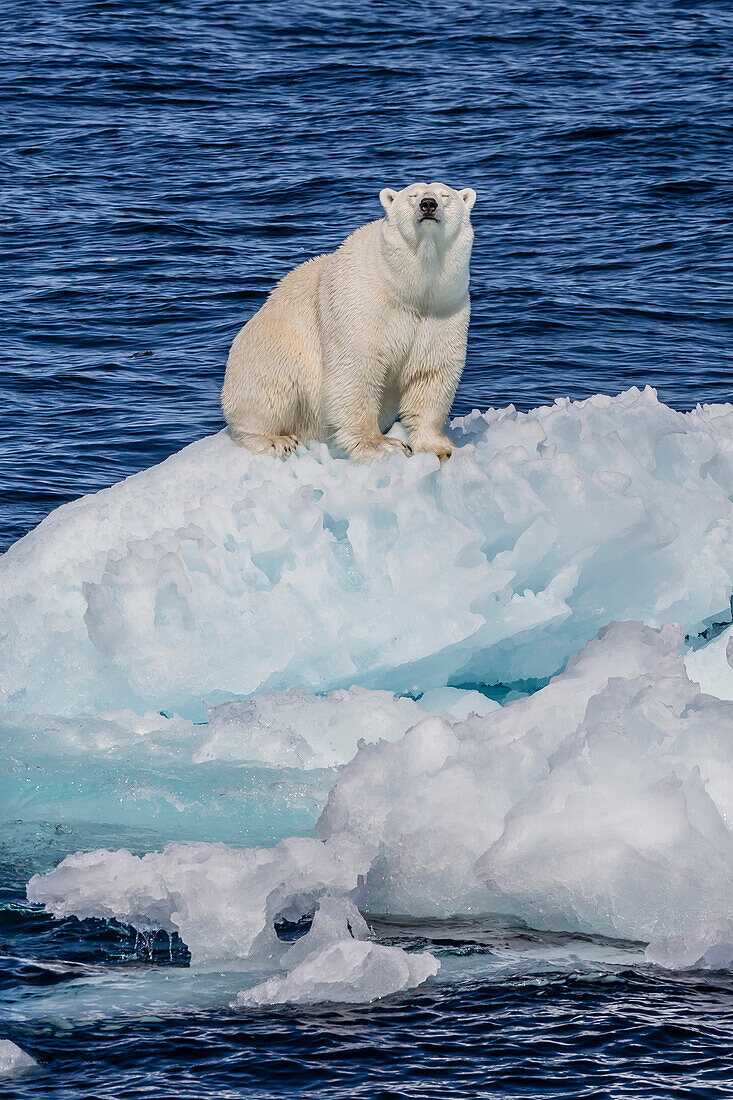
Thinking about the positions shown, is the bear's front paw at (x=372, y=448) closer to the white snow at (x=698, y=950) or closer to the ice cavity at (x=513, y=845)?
the ice cavity at (x=513, y=845)

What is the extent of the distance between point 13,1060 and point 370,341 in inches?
145

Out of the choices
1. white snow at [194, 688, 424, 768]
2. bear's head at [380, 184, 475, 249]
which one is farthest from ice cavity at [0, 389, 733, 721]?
bear's head at [380, 184, 475, 249]

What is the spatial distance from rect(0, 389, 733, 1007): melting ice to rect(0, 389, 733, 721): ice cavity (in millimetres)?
11

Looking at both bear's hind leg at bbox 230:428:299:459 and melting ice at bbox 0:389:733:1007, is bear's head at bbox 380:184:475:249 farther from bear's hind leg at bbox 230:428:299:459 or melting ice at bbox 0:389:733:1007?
bear's hind leg at bbox 230:428:299:459

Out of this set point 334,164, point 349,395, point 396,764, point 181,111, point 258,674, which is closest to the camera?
point 396,764

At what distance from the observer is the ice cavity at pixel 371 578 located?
6262 mm

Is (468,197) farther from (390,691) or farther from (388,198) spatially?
(390,691)

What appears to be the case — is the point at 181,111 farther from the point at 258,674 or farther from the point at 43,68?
the point at 258,674

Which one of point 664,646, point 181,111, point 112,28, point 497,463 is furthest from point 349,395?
point 112,28

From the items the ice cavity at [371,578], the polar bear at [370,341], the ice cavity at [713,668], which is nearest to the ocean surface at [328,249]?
the ice cavity at [371,578]

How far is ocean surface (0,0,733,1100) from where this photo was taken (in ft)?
12.9

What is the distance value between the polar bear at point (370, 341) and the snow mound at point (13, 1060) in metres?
3.49

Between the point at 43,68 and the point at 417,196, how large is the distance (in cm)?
1488

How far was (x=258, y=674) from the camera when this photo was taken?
626 cm
